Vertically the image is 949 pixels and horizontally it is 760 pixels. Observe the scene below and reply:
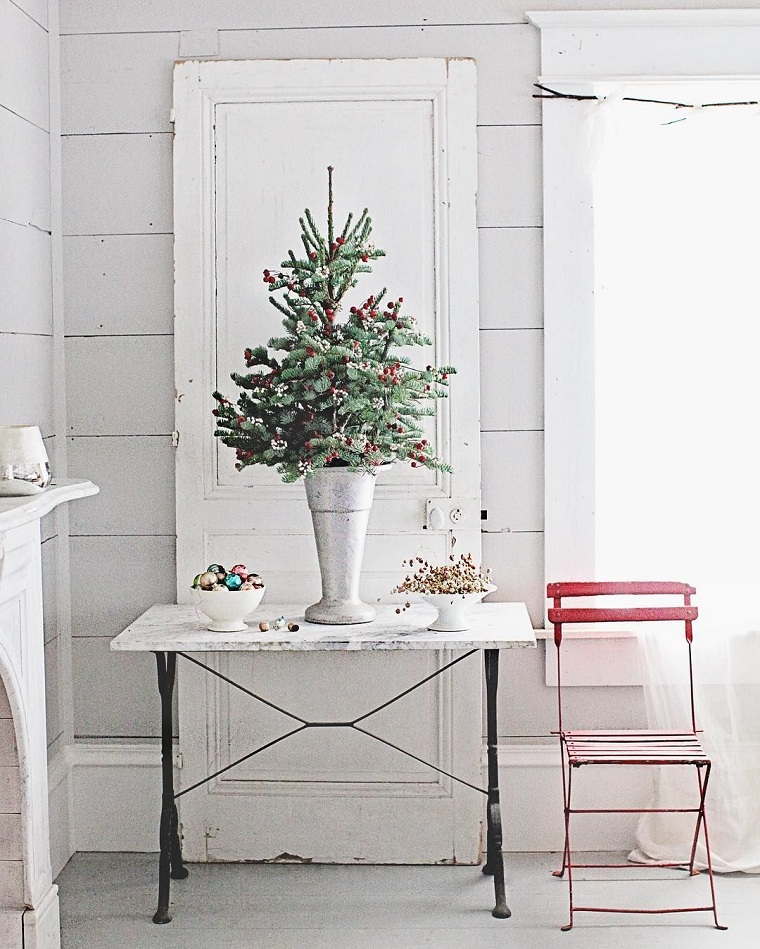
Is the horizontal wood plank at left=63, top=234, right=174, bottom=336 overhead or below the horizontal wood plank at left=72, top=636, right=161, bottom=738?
overhead

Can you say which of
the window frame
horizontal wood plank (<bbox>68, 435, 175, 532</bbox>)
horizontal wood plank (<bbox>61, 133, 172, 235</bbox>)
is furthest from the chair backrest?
horizontal wood plank (<bbox>61, 133, 172, 235</bbox>)

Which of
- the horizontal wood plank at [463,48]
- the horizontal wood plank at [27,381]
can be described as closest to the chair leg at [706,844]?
the horizontal wood plank at [463,48]

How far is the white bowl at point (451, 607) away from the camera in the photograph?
2951mm

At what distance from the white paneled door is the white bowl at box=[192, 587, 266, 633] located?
0.40 metres

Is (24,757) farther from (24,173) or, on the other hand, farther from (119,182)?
(119,182)

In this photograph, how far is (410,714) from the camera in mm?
3422

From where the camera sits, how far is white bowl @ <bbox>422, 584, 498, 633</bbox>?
9.68 feet

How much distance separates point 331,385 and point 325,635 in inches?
26.2

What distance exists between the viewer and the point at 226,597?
2.94 m

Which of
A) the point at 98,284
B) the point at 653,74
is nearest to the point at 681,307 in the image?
the point at 653,74

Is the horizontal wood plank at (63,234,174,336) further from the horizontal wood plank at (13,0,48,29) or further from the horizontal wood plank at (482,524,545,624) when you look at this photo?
the horizontal wood plank at (482,524,545,624)

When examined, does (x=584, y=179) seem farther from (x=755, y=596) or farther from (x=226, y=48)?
(x=755, y=596)

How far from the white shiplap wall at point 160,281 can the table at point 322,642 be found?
25 centimetres

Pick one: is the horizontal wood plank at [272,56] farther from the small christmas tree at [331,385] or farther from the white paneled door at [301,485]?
the small christmas tree at [331,385]
